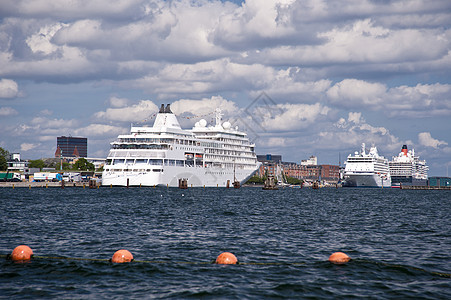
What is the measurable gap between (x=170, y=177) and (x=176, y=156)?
640cm

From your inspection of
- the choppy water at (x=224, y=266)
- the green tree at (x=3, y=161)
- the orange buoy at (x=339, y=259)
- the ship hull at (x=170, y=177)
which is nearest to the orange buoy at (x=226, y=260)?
the choppy water at (x=224, y=266)

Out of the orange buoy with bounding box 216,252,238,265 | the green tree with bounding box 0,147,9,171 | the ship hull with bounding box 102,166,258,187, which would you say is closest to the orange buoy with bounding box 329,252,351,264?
the orange buoy with bounding box 216,252,238,265

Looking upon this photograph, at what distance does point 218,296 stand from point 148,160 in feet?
352

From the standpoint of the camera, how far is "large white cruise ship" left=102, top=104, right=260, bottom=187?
12550cm

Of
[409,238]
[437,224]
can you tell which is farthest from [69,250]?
[437,224]

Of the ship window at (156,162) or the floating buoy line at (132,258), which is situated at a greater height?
the ship window at (156,162)

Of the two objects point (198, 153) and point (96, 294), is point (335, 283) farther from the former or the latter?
point (198, 153)

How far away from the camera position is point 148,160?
125m

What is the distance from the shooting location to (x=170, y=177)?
127875 millimetres

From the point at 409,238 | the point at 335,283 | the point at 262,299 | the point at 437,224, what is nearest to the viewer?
the point at 262,299

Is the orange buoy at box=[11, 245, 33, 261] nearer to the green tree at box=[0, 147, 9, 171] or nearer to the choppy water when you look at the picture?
the choppy water

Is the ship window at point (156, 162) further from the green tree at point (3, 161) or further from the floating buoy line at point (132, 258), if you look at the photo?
the floating buoy line at point (132, 258)

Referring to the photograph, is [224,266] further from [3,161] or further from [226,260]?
[3,161]

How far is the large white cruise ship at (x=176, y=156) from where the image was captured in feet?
412
